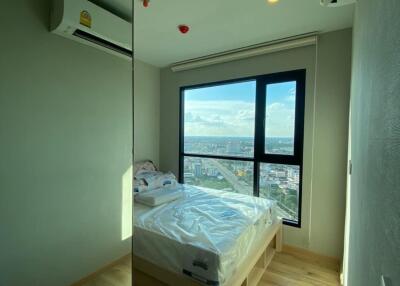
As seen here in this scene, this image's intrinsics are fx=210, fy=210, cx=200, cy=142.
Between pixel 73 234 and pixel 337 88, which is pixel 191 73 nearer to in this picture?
pixel 337 88

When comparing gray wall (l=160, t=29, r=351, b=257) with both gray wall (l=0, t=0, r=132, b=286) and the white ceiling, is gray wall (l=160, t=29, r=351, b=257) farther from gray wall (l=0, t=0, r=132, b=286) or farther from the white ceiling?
gray wall (l=0, t=0, r=132, b=286)

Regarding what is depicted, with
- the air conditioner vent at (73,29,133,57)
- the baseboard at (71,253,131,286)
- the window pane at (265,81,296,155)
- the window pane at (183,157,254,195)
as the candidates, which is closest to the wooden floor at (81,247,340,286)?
the window pane at (183,157,254,195)

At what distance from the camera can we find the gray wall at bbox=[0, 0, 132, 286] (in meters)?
0.89

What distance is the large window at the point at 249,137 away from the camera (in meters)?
2.62

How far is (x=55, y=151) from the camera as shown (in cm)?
A: 105

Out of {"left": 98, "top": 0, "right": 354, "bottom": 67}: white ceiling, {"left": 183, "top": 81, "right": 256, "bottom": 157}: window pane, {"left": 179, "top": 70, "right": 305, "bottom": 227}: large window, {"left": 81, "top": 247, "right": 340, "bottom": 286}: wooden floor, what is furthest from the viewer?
{"left": 183, "top": 81, "right": 256, "bottom": 157}: window pane

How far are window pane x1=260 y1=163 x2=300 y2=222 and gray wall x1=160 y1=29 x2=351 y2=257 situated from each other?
136 millimetres

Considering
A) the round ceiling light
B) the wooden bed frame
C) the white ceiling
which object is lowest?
the wooden bed frame

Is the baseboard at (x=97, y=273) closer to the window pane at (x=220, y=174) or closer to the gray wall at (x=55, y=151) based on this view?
the gray wall at (x=55, y=151)

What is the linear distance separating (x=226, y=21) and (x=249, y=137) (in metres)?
1.47

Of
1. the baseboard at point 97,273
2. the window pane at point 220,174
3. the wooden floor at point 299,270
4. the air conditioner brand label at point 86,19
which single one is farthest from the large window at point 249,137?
the air conditioner brand label at point 86,19

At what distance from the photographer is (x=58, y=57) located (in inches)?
41.7

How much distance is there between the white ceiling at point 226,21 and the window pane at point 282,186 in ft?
5.24

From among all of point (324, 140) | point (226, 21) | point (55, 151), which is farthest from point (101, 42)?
point (324, 140)
